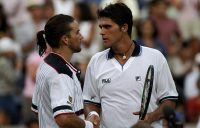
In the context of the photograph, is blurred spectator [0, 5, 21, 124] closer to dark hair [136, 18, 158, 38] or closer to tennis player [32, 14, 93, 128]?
dark hair [136, 18, 158, 38]

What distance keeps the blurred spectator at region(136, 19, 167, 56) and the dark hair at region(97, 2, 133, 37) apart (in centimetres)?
584

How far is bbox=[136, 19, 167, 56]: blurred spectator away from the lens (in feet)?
47.7

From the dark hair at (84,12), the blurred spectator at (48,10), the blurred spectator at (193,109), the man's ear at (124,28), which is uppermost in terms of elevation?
the man's ear at (124,28)

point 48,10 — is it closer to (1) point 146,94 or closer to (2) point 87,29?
(2) point 87,29

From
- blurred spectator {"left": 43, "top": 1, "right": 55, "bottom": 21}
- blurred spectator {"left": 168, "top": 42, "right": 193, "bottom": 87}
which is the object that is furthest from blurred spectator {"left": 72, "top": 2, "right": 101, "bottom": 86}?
blurred spectator {"left": 168, "top": 42, "right": 193, "bottom": 87}

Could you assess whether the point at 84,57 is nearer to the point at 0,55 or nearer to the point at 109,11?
the point at 0,55

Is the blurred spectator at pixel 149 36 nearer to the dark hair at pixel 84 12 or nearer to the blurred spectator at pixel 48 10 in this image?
the dark hair at pixel 84 12

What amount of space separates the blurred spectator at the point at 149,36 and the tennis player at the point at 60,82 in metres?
6.61

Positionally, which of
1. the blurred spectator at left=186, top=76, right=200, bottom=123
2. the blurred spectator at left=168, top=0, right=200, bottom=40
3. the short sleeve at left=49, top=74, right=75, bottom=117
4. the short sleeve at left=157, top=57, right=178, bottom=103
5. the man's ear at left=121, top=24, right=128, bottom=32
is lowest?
the blurred spectator at left=186, top=76, right=200, bottom=123

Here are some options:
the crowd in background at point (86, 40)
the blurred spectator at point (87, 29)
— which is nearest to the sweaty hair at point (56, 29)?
the crowd in background at point (86, 40)

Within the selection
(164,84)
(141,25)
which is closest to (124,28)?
(164,84)

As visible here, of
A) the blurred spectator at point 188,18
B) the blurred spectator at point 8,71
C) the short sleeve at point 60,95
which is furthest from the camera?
the blurred spectator at point 188,18

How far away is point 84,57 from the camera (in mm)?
14953

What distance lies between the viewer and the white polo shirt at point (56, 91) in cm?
760
